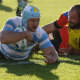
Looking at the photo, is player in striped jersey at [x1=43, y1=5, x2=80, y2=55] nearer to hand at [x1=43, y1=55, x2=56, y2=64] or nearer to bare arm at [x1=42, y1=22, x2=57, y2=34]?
bare arm at [x1=42, y1=22, x2=57, y2=34]

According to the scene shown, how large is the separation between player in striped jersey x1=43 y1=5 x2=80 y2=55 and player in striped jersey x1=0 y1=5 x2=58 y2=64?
1.09 metres

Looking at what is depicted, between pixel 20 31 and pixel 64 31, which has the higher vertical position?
pixel 20 31

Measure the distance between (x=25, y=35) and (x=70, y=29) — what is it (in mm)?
1862

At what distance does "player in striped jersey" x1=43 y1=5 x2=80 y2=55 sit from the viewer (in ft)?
18.5

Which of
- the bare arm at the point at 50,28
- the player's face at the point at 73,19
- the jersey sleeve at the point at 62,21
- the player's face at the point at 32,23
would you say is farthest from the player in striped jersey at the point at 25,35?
the jersey sleeve at the point at 62,21

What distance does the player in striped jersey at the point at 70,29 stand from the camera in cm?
564

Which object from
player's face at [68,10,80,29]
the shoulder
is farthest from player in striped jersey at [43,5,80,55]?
the shoulder

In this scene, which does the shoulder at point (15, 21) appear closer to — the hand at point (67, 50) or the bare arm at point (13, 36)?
the bare arm at point (13, 36)

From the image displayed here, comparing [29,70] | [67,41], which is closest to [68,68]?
[29,70]

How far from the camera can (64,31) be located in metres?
6.69

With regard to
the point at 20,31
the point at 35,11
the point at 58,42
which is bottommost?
the point at 58,42

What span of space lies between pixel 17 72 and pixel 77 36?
231 centimetres

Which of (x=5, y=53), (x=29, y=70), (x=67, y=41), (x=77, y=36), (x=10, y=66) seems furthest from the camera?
(x=67, y=41)

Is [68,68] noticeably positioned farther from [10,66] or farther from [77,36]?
[77,36]
